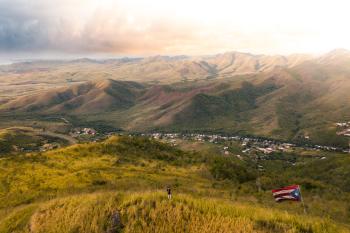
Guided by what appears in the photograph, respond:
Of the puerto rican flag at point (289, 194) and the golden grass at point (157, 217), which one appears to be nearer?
the golden grass at point (157, 217)

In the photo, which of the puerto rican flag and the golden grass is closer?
the golden grass

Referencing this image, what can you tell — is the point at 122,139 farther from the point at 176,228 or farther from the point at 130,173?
the point at 176,228

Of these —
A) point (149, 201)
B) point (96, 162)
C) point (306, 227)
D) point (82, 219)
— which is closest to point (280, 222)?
point (306, 227)

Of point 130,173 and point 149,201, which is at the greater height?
point 149,201

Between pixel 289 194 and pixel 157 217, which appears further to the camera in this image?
pixel 289 194

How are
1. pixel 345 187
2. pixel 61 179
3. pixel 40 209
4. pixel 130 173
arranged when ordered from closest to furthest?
pixel 40 209 < pixel 61 179 < pixel 130 173 < pixel 345 187

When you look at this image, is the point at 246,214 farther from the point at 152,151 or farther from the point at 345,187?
the point at 345,187

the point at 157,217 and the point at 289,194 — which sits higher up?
the point at 157,217

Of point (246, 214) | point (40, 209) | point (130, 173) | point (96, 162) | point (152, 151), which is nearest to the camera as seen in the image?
point (246, 214)

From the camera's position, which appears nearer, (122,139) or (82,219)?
(82,219)

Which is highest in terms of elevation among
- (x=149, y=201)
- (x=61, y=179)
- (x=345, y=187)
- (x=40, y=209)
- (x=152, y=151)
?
(x=149, y=201)
